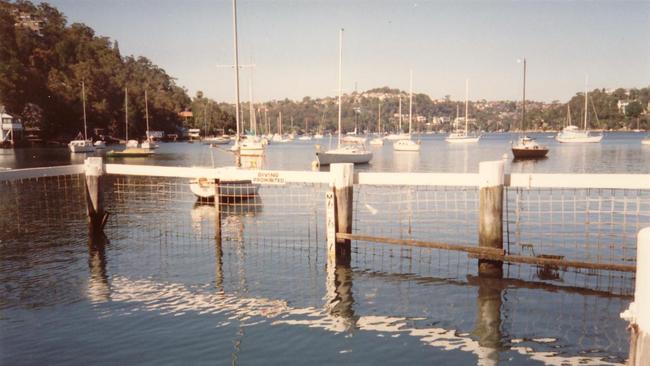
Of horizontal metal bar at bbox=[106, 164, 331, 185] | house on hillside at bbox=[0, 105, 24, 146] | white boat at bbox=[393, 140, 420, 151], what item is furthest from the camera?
white boat at bbox=[393, 140, 420, 151]

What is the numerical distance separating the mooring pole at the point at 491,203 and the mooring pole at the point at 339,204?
3.45 metres

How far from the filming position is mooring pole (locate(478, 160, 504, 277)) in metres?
12.9

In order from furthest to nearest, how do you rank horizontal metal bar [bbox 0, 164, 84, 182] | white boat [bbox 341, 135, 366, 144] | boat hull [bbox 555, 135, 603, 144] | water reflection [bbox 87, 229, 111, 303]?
boat hull [bbox 555, 135, 603, 144] < white boat [bbox 341, 135, 366, 144] < horizontal metal bar [bbox 0, 164, 84, 182] < water reflection [bbox 87, 229, 111, 303]

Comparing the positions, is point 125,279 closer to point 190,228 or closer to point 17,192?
point 190,228

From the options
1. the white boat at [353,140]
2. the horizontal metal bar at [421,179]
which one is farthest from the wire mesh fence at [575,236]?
the white boat at [353,140]

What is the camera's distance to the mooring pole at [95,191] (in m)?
18.8

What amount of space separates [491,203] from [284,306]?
18.2 feet

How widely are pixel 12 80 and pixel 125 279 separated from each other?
117m

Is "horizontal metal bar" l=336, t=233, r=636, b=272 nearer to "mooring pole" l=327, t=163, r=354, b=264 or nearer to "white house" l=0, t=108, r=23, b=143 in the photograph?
"mooring pole" l=327, t=163, r=354, b=264

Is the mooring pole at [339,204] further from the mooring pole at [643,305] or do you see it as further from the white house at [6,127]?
the white house at [6,127]

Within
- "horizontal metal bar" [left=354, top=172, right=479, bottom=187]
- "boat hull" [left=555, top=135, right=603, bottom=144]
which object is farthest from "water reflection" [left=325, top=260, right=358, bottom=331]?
"boat hull" [left=555, top=135, right=603, bottom=144]

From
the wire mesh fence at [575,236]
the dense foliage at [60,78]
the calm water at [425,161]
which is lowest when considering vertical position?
the calm water at [425,161]

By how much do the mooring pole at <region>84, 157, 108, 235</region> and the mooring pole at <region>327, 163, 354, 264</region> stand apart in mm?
Answer: 9132

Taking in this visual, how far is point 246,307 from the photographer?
488 inches
